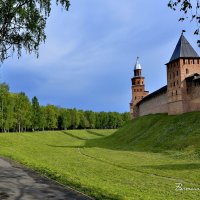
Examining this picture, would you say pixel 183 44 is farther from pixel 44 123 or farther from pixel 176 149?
pixel 44 123

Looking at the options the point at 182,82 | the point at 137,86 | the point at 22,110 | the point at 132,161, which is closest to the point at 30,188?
the point at 132,161

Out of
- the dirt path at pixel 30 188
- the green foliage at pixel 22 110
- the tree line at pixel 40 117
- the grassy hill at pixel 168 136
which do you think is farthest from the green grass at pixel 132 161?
→ the tree line at pixel 40 117

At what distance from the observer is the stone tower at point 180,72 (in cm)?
6831

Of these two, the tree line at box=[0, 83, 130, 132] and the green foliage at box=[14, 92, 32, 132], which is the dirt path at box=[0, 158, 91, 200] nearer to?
the tree line at box=[0, 83, 130, 132]

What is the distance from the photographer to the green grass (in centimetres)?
1741

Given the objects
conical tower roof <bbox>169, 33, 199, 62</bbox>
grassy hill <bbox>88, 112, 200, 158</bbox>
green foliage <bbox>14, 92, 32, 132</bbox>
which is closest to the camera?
grassy hill <bbox>88, 112, 200, 158</bbox>

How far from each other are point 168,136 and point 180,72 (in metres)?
16.6

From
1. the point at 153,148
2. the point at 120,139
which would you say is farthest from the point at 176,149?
the point at 120,139

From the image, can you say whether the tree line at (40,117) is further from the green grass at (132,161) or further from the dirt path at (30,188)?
the dirt path at (30,188)

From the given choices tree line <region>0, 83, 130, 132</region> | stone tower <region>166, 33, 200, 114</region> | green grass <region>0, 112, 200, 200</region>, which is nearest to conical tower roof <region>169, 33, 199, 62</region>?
stone tower <region>166, 33, 200, 114</region>

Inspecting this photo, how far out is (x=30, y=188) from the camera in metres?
14.8

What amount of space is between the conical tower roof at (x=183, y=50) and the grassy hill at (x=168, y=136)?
480 inches

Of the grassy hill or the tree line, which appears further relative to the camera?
the tree line

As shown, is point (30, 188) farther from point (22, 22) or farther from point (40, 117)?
point (40, 117)
